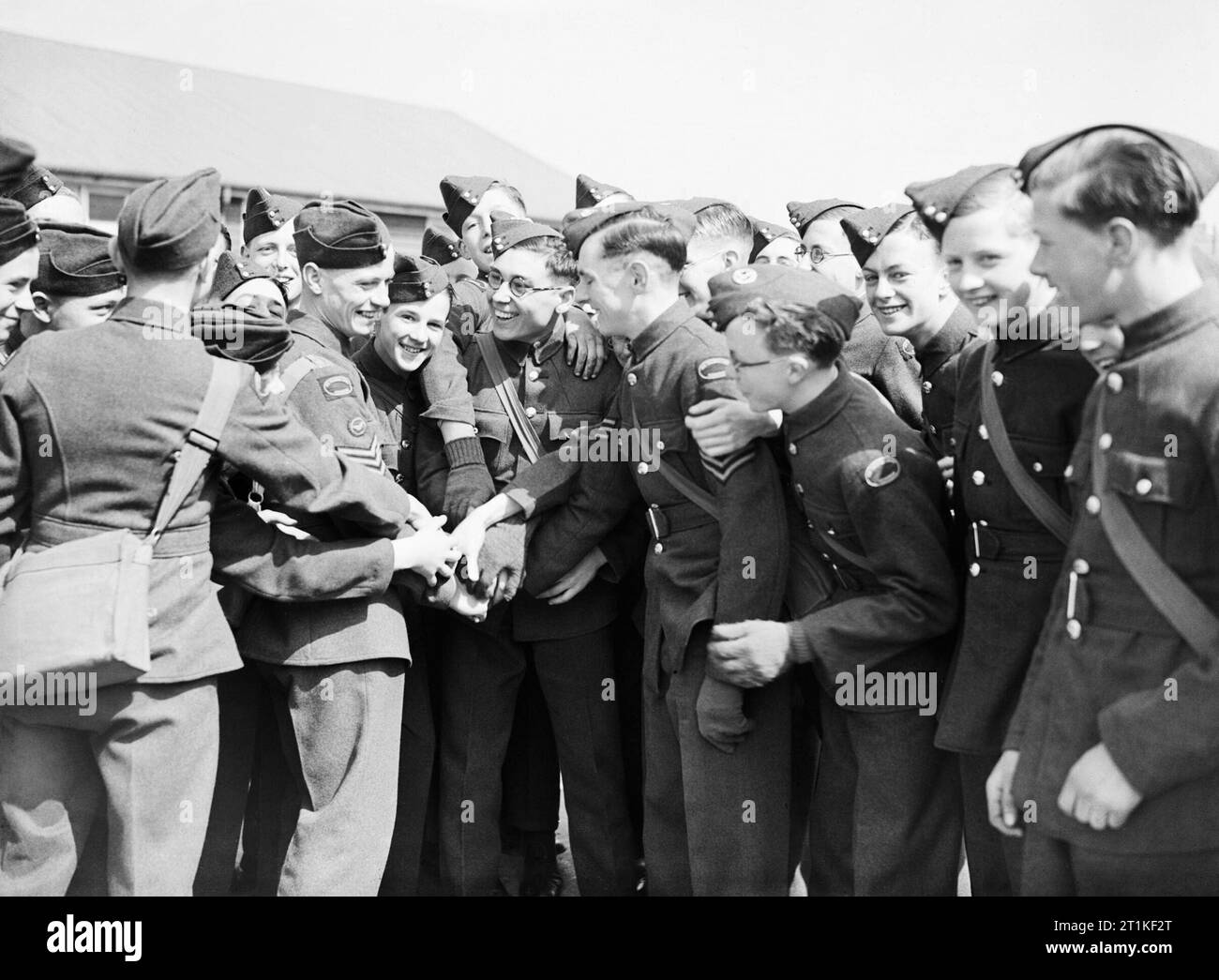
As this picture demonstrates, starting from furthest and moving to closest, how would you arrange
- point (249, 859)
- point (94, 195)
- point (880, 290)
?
point (94, 195)
point (249, 859)
point (880, 290)

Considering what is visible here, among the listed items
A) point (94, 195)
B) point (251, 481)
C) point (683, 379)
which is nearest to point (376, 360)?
point (251, 481)

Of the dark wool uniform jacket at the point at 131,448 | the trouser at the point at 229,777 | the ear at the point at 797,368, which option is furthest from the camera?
the trouser at the point at 229,777

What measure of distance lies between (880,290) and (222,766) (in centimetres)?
269

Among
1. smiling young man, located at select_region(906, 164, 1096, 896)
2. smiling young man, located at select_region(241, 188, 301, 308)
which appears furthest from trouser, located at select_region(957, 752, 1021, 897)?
smiling young man, located at select_region(241, 188, 301, 308)

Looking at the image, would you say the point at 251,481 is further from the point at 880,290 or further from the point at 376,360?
the point at 880,290

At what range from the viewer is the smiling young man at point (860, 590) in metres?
3.54

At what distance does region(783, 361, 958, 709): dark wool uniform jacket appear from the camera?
3.51m

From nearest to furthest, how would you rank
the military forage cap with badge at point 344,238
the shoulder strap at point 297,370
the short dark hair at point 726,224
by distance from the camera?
the shoulder strap at point 297,370 < the military forage cap with badge at point 344,238 < the short dark hair at point 726,224

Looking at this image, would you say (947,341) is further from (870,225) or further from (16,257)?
(16,257)

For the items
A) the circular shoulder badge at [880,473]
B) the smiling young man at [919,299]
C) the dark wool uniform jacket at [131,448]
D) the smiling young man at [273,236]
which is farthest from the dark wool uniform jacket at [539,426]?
the smiling young man at [273,236]

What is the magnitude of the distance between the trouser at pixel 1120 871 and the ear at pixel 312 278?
2.93 meters

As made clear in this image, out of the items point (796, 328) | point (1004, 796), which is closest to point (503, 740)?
point (796, 328)

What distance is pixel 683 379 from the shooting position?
13.3 feet

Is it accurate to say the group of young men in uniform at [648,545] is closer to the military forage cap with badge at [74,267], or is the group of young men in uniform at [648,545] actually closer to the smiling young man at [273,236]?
the military forage cap with badge at [74,267]
